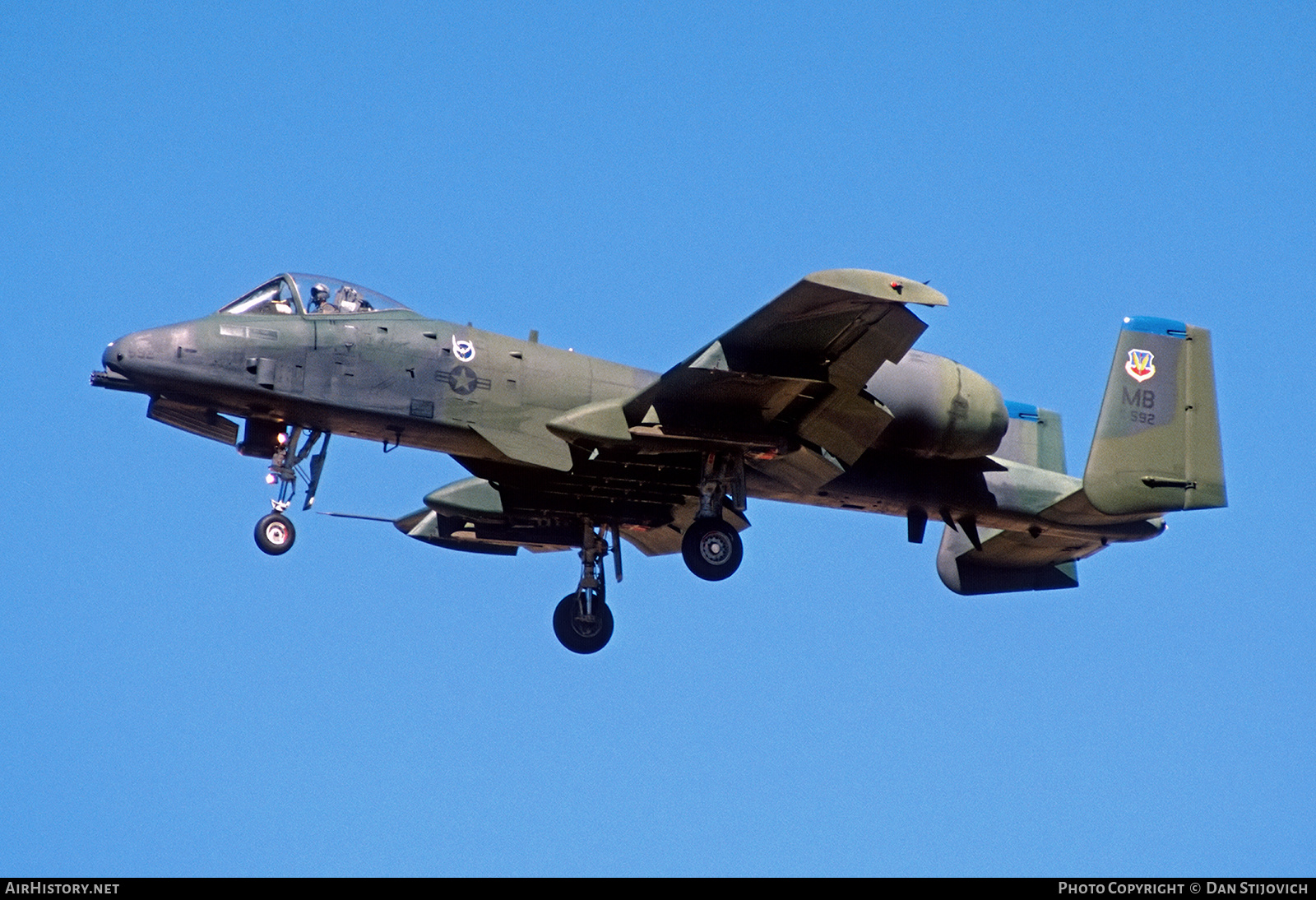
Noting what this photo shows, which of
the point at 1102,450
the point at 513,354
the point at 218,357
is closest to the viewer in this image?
the point at 218,357

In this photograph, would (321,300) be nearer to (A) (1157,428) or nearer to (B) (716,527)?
(B) (716,527)

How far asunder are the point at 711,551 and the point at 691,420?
5.68 ft

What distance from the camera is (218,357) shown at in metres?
19.4

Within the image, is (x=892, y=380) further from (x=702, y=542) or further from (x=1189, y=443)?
(x=1189, y=443)

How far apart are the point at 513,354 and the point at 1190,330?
9499 mm

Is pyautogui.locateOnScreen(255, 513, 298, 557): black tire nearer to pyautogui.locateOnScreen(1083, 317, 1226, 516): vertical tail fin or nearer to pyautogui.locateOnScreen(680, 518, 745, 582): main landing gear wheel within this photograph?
pyautogui.locateOnScreen(680, 518, 745, 582): main landing gear wheel

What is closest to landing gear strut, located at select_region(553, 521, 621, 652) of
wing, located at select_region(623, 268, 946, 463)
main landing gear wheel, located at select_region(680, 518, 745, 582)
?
main landing gear wheel, located at select_region(680, 518, 745, 582)

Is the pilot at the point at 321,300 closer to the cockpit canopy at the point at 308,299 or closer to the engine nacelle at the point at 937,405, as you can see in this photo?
the cockpit canopy at the point at 308,299

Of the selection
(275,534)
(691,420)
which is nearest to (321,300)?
(275,534)

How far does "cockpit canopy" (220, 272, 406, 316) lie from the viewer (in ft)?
65.7

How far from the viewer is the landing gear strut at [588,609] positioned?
23156 millimetres
